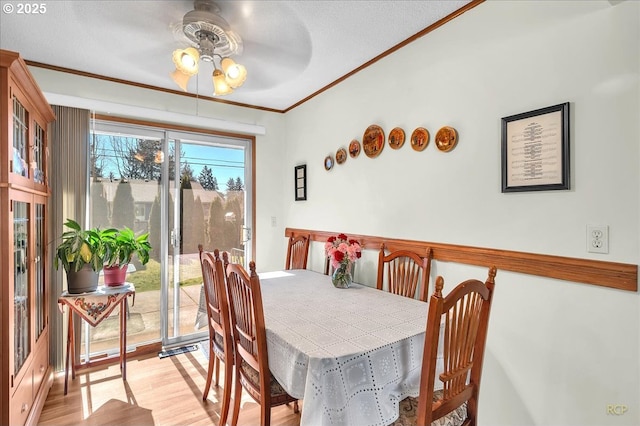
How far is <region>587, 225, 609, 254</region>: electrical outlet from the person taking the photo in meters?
1.35

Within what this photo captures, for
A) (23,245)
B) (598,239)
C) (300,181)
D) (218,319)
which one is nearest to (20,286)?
(23,245)

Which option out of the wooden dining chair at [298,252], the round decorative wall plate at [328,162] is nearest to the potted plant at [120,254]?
the wooden dining chair at [298,252]

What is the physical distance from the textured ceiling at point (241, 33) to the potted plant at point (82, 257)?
128 centimetres

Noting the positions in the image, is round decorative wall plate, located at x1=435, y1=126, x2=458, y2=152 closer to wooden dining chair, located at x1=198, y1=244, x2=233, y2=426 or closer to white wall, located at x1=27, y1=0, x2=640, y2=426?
white wall, located at x1=27, y1=0, x2=640, y2=426

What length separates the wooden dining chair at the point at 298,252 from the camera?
3219mm

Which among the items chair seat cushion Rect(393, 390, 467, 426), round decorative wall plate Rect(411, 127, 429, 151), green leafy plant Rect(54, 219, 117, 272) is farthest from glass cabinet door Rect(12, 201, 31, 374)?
round decorative wall plate Rect(411, 127, 429, 151)

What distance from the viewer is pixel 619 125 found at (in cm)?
132

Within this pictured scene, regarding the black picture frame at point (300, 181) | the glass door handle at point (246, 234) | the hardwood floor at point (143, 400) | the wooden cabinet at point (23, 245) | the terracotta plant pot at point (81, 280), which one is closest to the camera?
the wooden cabinet at point (23, 245)

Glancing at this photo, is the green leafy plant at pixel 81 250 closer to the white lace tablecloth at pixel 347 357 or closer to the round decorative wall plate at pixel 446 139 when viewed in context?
the white lace tablecloth at pixel 347 357

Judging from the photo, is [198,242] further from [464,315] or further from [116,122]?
[464,315]

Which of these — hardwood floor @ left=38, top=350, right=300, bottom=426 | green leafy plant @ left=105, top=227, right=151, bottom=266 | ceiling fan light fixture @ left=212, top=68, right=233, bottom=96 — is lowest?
hardwood floor @ left=38, top=350, right=300, bottom=426

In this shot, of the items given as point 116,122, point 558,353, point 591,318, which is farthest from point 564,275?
point 116,122

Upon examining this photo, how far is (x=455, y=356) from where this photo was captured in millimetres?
1232

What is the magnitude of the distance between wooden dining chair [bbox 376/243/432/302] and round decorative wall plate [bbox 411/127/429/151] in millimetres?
673
